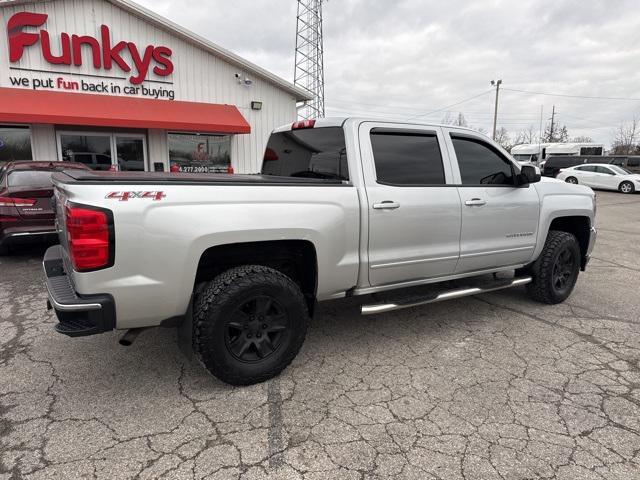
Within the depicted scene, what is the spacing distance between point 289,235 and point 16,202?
5.44 m

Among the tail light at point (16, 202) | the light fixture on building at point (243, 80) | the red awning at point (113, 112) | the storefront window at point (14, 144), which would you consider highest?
the light fixture on building at point (243, 80)

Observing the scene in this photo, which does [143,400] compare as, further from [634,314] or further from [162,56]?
[162,56]

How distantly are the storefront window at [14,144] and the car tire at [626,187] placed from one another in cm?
2585

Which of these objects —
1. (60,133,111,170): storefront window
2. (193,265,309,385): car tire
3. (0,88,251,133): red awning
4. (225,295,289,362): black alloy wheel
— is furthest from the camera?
(60,133,111,170): storefront window

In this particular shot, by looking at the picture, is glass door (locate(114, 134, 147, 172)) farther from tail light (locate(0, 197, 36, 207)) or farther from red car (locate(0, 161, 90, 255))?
tail light (locate(0, 197, 36, 207))

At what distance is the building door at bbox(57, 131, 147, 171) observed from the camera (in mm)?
11617

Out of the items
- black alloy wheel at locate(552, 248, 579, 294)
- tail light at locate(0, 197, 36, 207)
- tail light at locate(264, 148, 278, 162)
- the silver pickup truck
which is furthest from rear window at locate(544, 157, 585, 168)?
tail light at locate(0, 197, 36, 207)

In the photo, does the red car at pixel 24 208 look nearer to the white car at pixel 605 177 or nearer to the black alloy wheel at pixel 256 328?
the black alloy wheel at pixel 256 328

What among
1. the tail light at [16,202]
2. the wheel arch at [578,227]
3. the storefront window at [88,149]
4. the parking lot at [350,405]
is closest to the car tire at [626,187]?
the wheel arch at [578,227]

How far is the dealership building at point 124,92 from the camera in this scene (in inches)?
417

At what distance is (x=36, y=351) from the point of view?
3660 millimetres

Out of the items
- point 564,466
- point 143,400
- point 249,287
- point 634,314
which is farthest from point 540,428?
point 634,314

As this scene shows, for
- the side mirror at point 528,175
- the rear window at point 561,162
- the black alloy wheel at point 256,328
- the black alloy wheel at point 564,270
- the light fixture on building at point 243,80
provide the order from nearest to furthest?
the black alloy wheel at point 256,328
the side mirror at point 528,175
the black alloy wheel at point 564,270
the light fixture on building at point 243,80
the rear window at point 561,162

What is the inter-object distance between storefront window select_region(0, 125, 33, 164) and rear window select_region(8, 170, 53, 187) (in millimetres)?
5469
